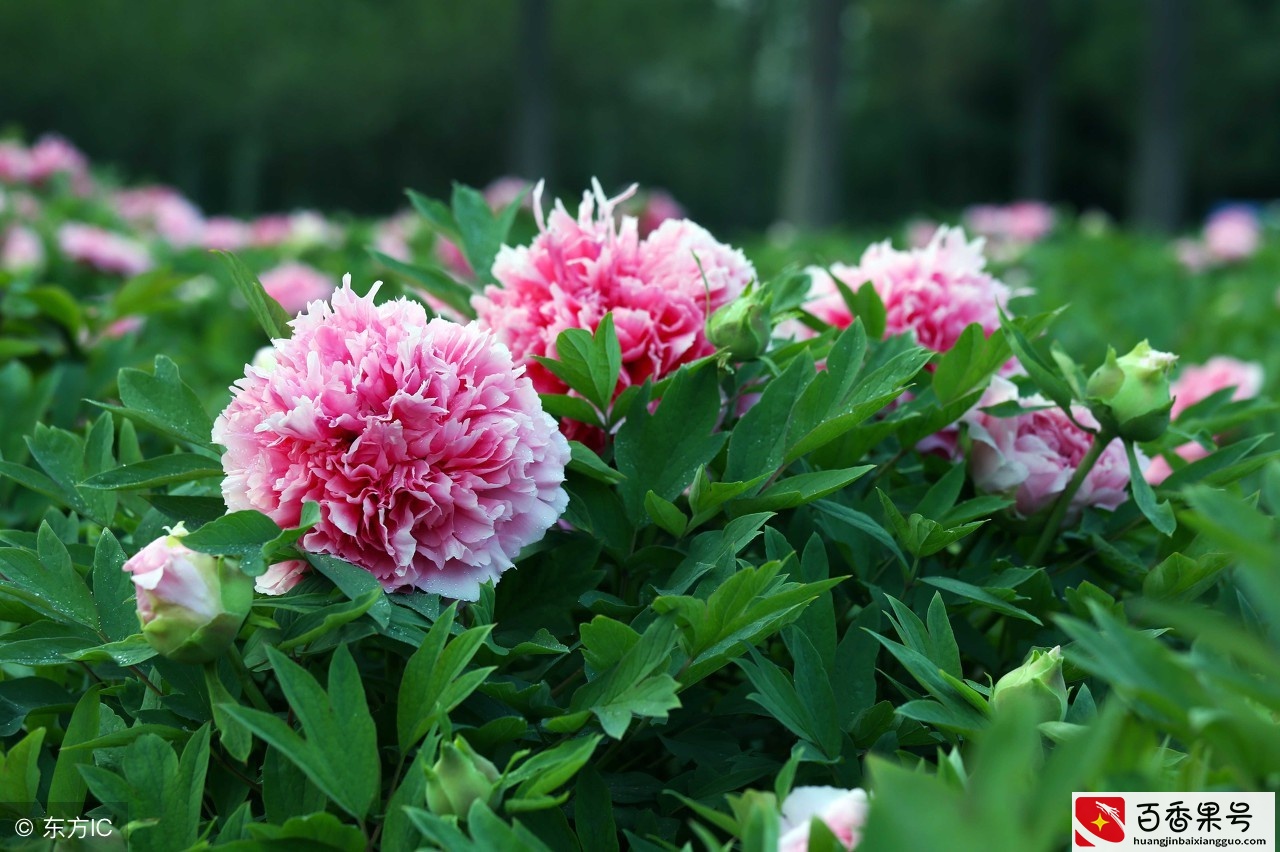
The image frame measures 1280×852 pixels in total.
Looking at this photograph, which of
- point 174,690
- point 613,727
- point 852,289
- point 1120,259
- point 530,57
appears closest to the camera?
point 613,727

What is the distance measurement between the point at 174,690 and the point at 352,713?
0.24m

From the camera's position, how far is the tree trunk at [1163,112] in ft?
48.3

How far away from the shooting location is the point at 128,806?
0.84 metres

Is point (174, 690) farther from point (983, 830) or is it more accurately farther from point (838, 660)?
point (983, 830)

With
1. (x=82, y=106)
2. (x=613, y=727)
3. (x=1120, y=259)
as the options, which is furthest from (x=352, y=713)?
(x=82, y=106)

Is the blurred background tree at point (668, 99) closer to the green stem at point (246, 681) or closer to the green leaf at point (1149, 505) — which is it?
the green leaf at point (1149, 505)

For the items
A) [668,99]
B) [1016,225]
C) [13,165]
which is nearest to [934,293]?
[13,165]

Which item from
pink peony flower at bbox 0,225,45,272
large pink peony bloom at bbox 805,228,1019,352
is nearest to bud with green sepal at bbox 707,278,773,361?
large pink peony bloom at bbox 805,228,1019,352

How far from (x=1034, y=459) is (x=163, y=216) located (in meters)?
4.19

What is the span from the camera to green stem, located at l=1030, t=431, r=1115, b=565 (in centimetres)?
112

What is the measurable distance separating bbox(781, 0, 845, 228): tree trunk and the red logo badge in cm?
1244

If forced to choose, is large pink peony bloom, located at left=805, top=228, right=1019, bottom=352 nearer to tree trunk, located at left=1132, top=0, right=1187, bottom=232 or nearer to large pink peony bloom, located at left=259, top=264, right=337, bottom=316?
large pink peony bloom, located at left=259, top=264, right=337, bottom=316

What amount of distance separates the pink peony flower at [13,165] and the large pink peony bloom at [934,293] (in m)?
4.07

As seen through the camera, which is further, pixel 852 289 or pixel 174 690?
pixel 852 289
